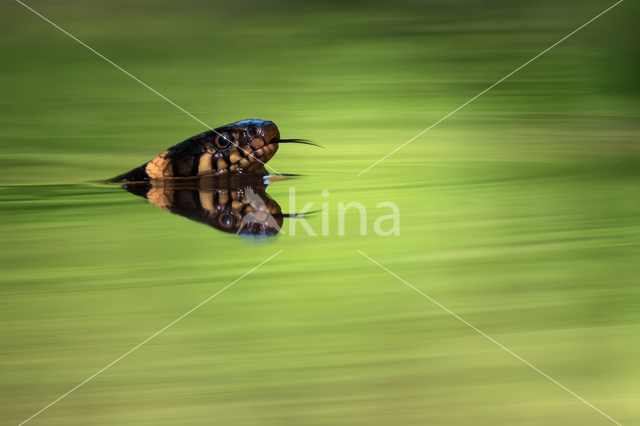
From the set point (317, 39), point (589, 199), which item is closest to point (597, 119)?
point (589, 199)

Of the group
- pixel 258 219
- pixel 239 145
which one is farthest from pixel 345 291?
pixel 239 145

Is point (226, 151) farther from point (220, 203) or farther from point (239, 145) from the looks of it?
point (220, 203)

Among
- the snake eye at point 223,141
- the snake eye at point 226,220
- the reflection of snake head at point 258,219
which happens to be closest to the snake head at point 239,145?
the snake eye at point 223,141

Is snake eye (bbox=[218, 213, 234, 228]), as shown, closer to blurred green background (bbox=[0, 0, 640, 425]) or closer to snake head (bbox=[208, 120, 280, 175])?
blurred green background (bbox=[0, 0, 640, 425])

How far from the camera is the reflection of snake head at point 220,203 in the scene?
160 cm

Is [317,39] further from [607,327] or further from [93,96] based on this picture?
[607,327]

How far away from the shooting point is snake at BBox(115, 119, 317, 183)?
2.10 meters

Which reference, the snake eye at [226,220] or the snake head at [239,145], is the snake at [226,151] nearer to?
the snake head at [239,145]

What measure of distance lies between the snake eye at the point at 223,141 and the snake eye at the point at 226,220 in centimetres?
48

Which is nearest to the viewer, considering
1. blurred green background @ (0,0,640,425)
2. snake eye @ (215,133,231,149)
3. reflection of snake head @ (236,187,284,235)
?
blurred green background @ (0,0,640,425)

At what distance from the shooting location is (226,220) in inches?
64.3

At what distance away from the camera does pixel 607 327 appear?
44.9 inches

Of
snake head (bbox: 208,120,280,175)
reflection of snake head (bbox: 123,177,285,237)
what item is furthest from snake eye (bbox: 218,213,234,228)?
snake head (bbox: 208,120,280,175)

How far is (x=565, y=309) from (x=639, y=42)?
13.3ft
